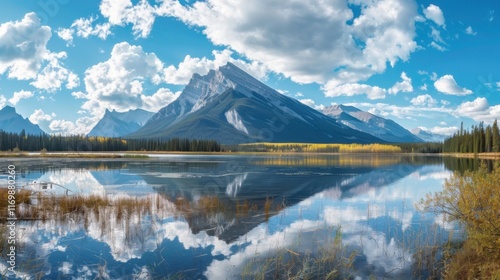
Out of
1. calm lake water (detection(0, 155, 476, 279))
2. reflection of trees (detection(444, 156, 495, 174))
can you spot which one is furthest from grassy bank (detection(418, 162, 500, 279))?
reflection of trees (detection(444, 156, 495, 174))

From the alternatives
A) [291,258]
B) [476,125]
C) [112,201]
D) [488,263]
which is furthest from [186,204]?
[476,125]

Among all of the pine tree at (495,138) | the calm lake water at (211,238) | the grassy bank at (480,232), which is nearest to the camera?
the grassy bank at (480,232)

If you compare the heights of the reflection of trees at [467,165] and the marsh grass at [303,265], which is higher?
the reflection of trees at [467,165]

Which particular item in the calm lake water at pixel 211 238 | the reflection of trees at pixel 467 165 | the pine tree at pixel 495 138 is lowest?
the calm lake water at pixel 211 238

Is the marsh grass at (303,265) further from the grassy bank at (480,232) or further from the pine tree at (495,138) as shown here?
the pine tree at (495,138)

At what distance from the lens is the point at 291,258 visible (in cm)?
1709

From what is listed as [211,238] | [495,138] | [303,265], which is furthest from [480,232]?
[495,138]

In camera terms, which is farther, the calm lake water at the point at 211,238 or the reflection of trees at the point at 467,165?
the reflection of trees at the point at 467,165

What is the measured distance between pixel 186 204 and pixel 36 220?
11356 mm

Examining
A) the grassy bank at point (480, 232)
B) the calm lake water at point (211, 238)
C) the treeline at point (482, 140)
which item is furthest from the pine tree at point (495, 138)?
the grassy bank at point (480, 232)

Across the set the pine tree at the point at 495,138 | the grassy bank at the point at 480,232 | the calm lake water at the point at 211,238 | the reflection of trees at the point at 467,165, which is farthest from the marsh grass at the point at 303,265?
the pine tree at the point at 495,138

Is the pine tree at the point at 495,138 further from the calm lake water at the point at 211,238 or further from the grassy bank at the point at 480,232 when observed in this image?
the grassy bank at the point at 480,232

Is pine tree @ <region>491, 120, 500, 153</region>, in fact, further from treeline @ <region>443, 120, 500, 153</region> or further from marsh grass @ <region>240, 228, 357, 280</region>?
marsh grass @ <region>240, 228, 357, 280</region>

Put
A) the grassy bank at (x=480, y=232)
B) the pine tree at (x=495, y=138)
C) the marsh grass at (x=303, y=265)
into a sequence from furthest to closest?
the pine tree at (x=495, y=138)
the marsh grass at (x=303, y=265)
the grassy bank at (x=480, y=232)
